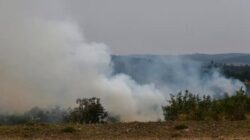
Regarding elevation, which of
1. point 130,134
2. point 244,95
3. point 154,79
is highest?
point 154,79

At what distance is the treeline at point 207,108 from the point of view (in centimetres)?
2756

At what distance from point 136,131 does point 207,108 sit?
7850 mm

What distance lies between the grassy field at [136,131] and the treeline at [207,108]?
3.83 metres

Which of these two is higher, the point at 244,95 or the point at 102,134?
the point at 244,95

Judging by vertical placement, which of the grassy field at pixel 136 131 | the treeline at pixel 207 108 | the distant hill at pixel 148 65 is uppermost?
the distant hill at pixel 148 65

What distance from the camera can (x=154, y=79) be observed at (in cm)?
8188

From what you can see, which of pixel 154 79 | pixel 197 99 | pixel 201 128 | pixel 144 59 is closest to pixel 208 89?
pixel 154 79

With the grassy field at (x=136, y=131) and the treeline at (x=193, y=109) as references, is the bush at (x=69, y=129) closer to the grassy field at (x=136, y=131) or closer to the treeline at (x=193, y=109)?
the grassy field at (x=136, y=131)

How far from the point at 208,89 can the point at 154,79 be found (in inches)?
569

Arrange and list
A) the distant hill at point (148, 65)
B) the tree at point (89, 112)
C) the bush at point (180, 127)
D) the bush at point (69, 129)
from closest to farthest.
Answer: the bush at point (69, 129) < the bush at point (180, 127) < the tree at point (89, 112) < the distant hill at point (148, 65)

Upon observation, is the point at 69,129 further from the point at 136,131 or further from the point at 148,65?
the point at 148,65

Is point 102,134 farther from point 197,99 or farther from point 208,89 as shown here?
point 208,89

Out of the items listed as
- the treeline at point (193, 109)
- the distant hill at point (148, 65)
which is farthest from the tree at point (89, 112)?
the distant hill at point (148, 65)

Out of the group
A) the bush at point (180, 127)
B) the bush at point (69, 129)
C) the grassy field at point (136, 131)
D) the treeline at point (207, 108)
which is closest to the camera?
the grassy field at point (136, 131)
